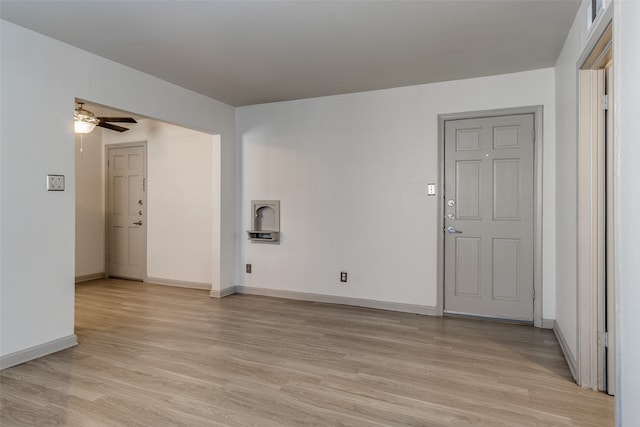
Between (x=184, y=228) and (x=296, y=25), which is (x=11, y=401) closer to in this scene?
(x=296, y=25)

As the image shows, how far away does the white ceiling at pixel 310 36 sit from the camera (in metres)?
2.64

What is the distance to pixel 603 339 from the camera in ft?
7.95

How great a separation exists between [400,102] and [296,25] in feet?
6.09

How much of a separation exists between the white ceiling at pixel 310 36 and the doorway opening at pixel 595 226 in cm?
64

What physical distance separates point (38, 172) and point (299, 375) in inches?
101

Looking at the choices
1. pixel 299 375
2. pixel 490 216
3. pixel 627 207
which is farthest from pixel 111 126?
pixel 627 207

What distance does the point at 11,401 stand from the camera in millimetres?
2330

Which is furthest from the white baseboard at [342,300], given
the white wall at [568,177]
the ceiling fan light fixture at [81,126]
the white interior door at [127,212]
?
the ceiling fan light fixture at [81,126]

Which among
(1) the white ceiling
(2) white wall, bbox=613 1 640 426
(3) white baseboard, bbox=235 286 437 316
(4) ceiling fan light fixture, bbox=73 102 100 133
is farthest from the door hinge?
(4) ceiling fan light fixture, bbox=73 102 100 133

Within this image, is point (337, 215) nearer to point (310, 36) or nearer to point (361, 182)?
point (361, 182)

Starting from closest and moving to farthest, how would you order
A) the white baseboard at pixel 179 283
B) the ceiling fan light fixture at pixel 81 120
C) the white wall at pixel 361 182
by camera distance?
the white wall at pixel 361 182 → the ceiling fan light fixture at pixel 81 120 → the white baseboard at pixel 179 283

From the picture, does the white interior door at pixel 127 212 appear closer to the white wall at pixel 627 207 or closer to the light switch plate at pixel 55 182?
the light switch plate at pixel 55 182

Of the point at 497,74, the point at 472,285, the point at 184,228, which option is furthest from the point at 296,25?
the point at 184,228

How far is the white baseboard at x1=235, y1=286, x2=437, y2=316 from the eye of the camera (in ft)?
14.1
